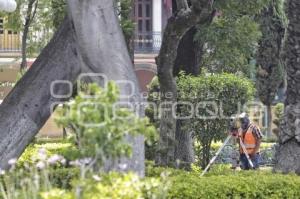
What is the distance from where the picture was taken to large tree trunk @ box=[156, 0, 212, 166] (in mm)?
10199

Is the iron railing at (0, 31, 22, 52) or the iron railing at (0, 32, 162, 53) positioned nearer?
the iron railing at (0, 31, 22, 52)

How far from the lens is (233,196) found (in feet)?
29.7

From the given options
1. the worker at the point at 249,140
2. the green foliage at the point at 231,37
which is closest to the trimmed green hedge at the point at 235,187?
the green foliage at the point at 231,37

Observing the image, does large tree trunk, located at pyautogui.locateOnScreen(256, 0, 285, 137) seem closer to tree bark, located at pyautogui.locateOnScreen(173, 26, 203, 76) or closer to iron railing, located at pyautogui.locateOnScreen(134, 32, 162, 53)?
iron railing, located at pyautogui.locateOnScreen(134, 32, 162, 53)

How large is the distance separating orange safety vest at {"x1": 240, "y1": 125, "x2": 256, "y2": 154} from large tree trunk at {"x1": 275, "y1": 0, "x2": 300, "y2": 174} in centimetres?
338

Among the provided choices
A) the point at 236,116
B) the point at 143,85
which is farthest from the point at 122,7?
the point at 143,85

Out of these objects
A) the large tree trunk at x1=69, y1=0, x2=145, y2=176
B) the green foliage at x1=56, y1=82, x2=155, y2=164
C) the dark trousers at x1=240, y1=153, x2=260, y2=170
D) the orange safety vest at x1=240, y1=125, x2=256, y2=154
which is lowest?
the dark trousers at x1=240, y1=153, x2=260, y2=170

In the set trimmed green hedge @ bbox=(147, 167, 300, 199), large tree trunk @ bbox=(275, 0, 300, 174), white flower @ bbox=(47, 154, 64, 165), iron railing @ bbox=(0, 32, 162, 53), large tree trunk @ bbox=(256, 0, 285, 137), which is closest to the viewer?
white flower @ bbox=(47, 154, 64, 165)

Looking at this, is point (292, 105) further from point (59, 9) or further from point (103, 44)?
point (59, 9)

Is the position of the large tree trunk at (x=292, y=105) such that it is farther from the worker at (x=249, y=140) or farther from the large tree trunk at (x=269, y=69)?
the large tree trunk at (x=269, y=69)

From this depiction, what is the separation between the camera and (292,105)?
1105 centimetres

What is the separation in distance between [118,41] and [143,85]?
82.2 feet

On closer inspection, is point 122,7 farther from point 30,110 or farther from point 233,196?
point 233,196

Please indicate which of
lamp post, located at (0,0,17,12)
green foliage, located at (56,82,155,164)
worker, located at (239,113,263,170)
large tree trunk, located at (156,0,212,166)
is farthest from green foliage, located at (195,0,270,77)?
green foliage, located at (56,82,155,164)
